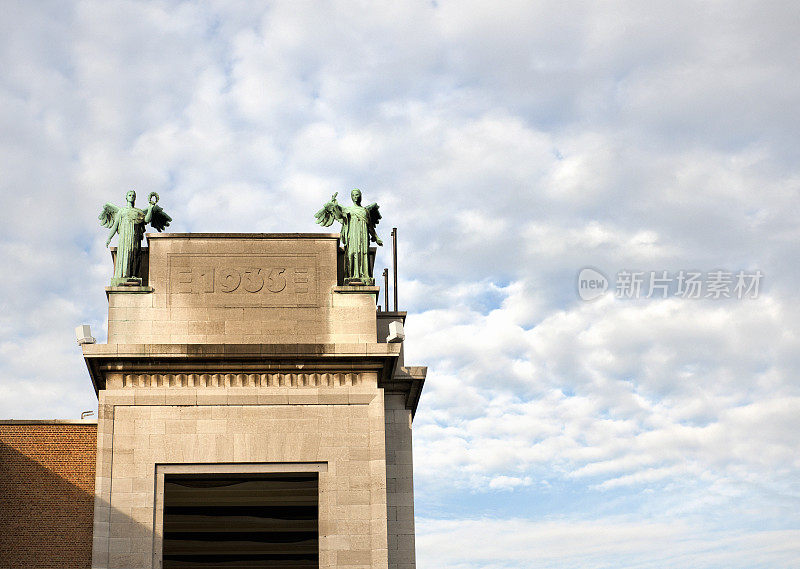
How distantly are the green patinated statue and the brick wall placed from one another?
32.6 feet

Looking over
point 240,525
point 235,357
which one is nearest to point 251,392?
point 235,357

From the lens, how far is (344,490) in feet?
115

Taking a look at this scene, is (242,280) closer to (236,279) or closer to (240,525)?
(236,279)

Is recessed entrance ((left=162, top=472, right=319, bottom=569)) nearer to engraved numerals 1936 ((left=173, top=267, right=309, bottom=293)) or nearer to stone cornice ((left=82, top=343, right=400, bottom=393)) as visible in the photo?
stone cornice ((left=82, top=343, right=400, bottom=393))

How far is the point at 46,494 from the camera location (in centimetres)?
3594

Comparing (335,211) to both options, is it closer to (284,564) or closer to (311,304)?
(311,304)

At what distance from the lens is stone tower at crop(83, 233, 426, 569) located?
3475 centimetres

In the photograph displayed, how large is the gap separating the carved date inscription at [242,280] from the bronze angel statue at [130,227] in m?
1.44

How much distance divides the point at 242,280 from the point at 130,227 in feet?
14.1

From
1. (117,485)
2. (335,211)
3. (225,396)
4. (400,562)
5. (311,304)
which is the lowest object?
(400,562)

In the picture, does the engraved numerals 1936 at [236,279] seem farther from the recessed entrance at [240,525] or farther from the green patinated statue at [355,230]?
the recessed entrance at [240,525]

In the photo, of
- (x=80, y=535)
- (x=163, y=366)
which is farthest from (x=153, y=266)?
(x=80, y=535)

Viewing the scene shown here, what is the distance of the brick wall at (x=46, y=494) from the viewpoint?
35281 mm

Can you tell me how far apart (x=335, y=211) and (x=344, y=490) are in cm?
986
